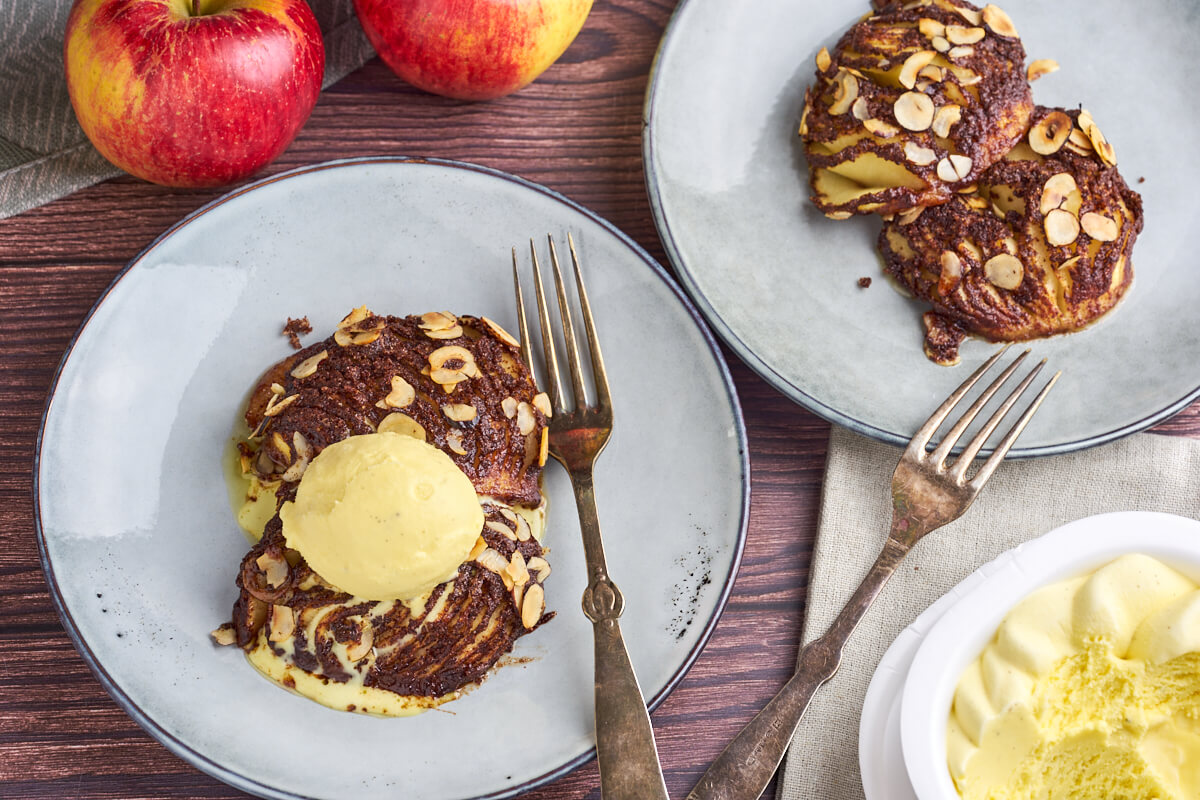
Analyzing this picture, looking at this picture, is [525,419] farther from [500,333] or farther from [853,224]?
[853,224]

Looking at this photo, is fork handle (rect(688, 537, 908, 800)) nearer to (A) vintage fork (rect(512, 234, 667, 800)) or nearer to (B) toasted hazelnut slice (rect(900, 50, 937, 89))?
(A) vintage fork (rect(512, 234, 667, 800))

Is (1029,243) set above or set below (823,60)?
below

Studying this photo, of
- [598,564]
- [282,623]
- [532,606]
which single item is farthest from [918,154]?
[282,623]

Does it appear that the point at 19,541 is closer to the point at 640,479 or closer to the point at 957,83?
the point at 640,479

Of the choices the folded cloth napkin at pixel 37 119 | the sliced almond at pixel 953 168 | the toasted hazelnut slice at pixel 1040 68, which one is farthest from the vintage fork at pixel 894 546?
the folded cloth napkin at pixel 37 119

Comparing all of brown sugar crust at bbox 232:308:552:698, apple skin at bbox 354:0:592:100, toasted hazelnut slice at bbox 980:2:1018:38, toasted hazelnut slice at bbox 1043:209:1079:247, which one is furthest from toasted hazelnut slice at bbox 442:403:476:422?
toasted hazelnut slice at bbox 980:2:1018:38
